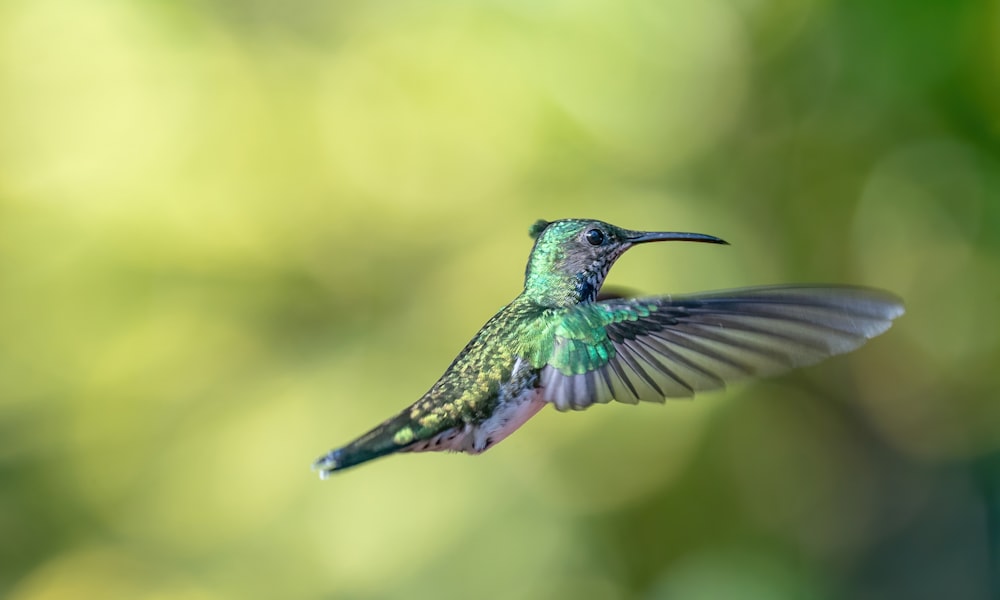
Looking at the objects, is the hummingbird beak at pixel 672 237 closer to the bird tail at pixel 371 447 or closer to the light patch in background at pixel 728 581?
the bird tail at pixel 371 447

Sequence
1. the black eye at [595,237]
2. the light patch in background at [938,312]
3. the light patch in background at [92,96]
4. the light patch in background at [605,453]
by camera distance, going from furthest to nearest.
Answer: the light patch in background at [938,312], the light patch in background at [92,96], the light patch in background at [605,453], the black eye at [595,237]

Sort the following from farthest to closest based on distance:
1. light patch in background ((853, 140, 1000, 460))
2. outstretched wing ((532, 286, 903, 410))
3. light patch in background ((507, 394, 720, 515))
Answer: light patch in background ((853, 140, 1000, 460)) → light patch in background ((507, 394, 720, 515)) → outstretched wing ((532, 286, 903, 410))

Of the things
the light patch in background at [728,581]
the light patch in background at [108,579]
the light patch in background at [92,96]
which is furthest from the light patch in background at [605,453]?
the light patch in background at [92,96]

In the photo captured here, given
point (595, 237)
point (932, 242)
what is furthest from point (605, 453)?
point (595, 237)

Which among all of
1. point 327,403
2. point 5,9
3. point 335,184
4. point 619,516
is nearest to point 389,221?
point 335,184

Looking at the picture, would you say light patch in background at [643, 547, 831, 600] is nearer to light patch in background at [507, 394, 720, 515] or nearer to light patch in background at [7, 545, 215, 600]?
light patch in background at [507, 394, 720, 515]

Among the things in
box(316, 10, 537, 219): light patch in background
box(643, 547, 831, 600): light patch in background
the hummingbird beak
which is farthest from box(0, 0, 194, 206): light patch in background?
the hummingbird beak

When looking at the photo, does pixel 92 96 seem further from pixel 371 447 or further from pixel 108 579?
pixel 371 447
